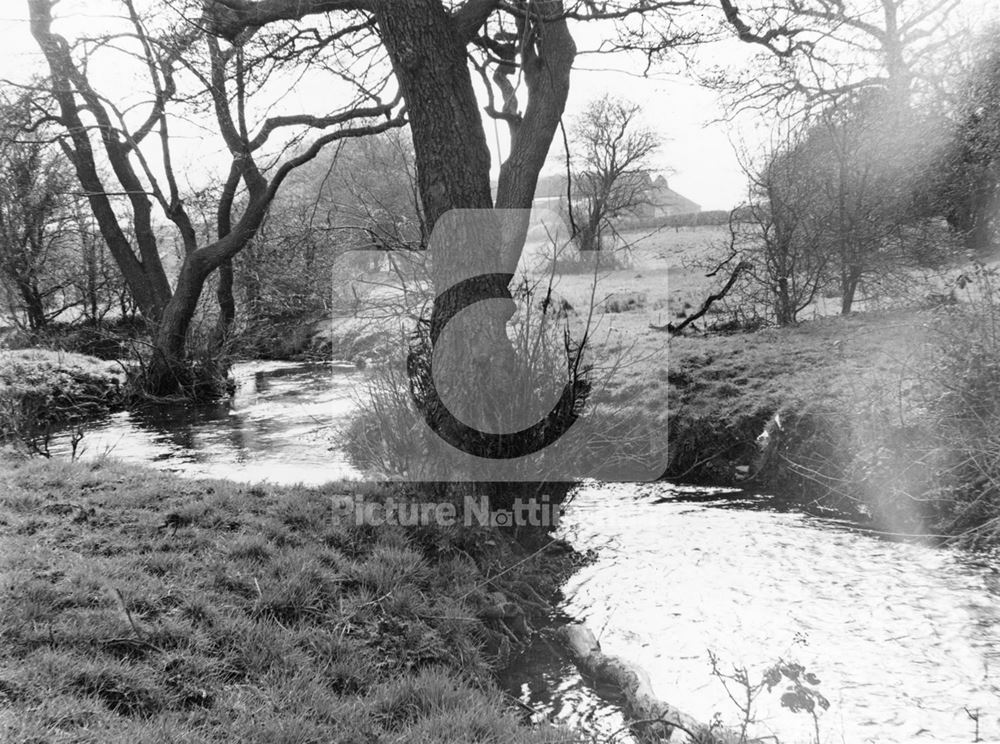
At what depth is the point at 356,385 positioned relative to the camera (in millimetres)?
6520

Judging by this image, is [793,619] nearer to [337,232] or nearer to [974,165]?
[337,232]

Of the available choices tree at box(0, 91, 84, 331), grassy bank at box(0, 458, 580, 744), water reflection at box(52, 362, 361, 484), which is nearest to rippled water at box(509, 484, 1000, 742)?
grassy bank at box(0, 458, 580, 744)

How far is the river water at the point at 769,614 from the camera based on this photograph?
326cm

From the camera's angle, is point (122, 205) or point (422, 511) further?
point (122, 205)

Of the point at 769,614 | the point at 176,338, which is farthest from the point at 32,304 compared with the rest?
the point at 769,614

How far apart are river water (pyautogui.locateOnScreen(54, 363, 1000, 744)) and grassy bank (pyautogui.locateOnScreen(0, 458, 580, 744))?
0.45m

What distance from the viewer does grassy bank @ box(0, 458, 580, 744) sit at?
107 inches

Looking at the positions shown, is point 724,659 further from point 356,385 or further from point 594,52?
point 594,52

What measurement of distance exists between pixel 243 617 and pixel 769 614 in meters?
3.13

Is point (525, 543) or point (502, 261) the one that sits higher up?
point (502, 261)

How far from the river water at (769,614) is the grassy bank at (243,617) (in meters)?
0.45

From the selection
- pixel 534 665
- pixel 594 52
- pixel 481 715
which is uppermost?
pixel 594 52

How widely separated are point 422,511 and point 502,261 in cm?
210

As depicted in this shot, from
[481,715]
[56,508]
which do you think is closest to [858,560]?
[481,715]
